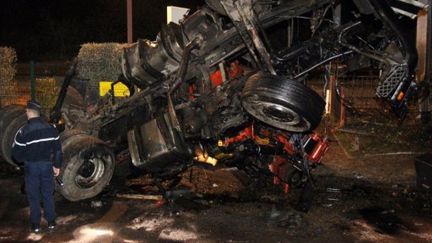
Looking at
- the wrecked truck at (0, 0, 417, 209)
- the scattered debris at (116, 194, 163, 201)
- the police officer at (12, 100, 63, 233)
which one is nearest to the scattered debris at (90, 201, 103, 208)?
the wrecked truck at (0, 0, 417, 209)

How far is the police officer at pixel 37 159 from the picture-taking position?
589 centimetres

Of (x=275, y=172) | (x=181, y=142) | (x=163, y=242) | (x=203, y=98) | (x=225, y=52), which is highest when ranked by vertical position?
(x=225, y=52)

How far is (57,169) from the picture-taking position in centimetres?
610

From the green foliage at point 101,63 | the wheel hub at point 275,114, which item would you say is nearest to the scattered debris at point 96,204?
the wheel hub at point 275,114

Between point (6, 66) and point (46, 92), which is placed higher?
point (6, 66)

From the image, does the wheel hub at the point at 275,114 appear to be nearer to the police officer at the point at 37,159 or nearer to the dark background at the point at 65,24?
the police officer at the point at 37,159

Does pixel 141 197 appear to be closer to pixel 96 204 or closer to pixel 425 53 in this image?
pixel 96 204

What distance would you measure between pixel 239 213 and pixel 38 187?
94.6 inches

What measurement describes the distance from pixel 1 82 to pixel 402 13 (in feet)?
34.0

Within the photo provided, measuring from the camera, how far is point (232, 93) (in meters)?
6.59

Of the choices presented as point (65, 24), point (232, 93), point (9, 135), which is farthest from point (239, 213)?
point (65, 24)

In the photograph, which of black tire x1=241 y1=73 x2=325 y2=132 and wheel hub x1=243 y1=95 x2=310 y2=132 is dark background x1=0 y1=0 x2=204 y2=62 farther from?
black tire x1=241 y1=73 x2=325 y2=132

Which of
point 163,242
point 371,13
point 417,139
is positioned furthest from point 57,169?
point 417,139

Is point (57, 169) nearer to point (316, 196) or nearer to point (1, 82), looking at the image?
point (316, 196)
